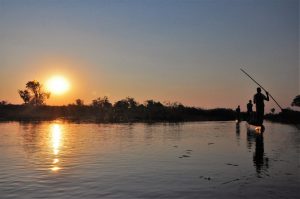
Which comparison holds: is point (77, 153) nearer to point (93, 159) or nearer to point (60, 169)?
point (93, 159)

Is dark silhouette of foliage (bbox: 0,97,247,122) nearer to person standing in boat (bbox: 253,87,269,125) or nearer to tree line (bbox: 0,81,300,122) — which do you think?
tree line (bbox: 0,81,300,122)

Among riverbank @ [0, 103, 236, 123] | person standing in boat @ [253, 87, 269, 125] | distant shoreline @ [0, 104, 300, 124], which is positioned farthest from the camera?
riverbank @ [0, 103, 236, 123]

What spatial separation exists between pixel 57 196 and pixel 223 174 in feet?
15.8

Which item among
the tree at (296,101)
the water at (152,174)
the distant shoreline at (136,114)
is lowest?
the water at (152,174)

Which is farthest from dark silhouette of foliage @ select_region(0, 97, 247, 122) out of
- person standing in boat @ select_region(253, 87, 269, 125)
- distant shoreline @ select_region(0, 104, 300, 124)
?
person standing in boat @ select_region(253, 87, 269, 125)

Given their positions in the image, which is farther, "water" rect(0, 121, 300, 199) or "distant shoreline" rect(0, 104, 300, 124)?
"distant shoreline" rect(0, 104, 300, 124)

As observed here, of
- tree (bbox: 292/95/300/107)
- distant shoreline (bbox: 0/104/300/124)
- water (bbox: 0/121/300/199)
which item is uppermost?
tree (bbox: 292/95/300/107)

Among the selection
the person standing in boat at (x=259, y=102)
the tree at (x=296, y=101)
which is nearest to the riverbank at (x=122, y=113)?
the tree at (x=296, y=101)

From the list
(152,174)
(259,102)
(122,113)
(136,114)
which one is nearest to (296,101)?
(136,114)

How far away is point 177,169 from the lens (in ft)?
42.0

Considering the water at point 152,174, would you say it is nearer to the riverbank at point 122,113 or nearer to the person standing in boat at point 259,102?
the person standing in boat at point 259,102

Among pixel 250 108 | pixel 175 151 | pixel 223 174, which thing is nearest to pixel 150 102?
pixel 250 108

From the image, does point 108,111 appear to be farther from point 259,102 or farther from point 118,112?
point 259,102

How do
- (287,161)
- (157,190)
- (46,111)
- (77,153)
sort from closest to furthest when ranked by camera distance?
(157,190) → (287,161) → (77,153) → (46,111)
